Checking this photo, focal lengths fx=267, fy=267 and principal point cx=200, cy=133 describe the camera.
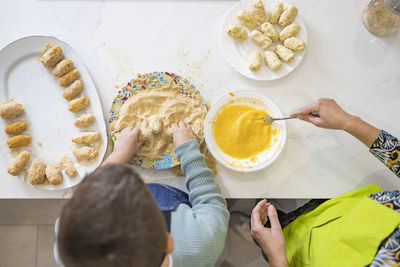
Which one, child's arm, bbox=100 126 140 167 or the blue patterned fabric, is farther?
child's arm, bbox=100 126 140 167

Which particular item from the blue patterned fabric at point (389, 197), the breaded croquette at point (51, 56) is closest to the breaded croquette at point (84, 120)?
the breaded croquette at point (51, 56)

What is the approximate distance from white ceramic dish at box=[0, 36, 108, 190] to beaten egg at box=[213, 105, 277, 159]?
0.44m

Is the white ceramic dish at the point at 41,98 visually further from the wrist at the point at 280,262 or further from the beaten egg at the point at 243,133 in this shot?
the wrist at the point at 280,262

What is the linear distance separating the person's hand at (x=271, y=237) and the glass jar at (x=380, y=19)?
0.82m

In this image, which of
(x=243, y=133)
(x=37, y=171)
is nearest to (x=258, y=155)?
(x=243, y=133)

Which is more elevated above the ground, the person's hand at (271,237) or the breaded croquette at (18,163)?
the breaded croquette at (18,163)

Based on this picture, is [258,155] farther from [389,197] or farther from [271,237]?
[389,197]

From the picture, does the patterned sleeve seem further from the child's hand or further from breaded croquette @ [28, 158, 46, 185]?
breaded croquette @ [28, 158, 46, 185]

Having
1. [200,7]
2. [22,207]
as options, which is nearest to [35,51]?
[200,7]

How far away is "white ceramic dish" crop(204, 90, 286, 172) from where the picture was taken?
0.97 meters

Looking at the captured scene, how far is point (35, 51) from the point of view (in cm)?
105

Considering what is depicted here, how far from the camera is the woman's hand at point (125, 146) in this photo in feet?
3.10

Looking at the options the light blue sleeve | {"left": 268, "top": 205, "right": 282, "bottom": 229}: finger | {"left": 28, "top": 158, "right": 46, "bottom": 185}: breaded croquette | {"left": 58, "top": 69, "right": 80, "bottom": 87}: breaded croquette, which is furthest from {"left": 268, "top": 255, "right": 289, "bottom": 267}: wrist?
{"left": 58, "top": 69, "right": 80, "bottom": 87}: breaded croquette

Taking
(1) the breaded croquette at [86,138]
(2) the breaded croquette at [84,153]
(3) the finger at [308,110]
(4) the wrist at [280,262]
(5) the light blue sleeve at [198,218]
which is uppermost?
(3) the finger at [308,110]
